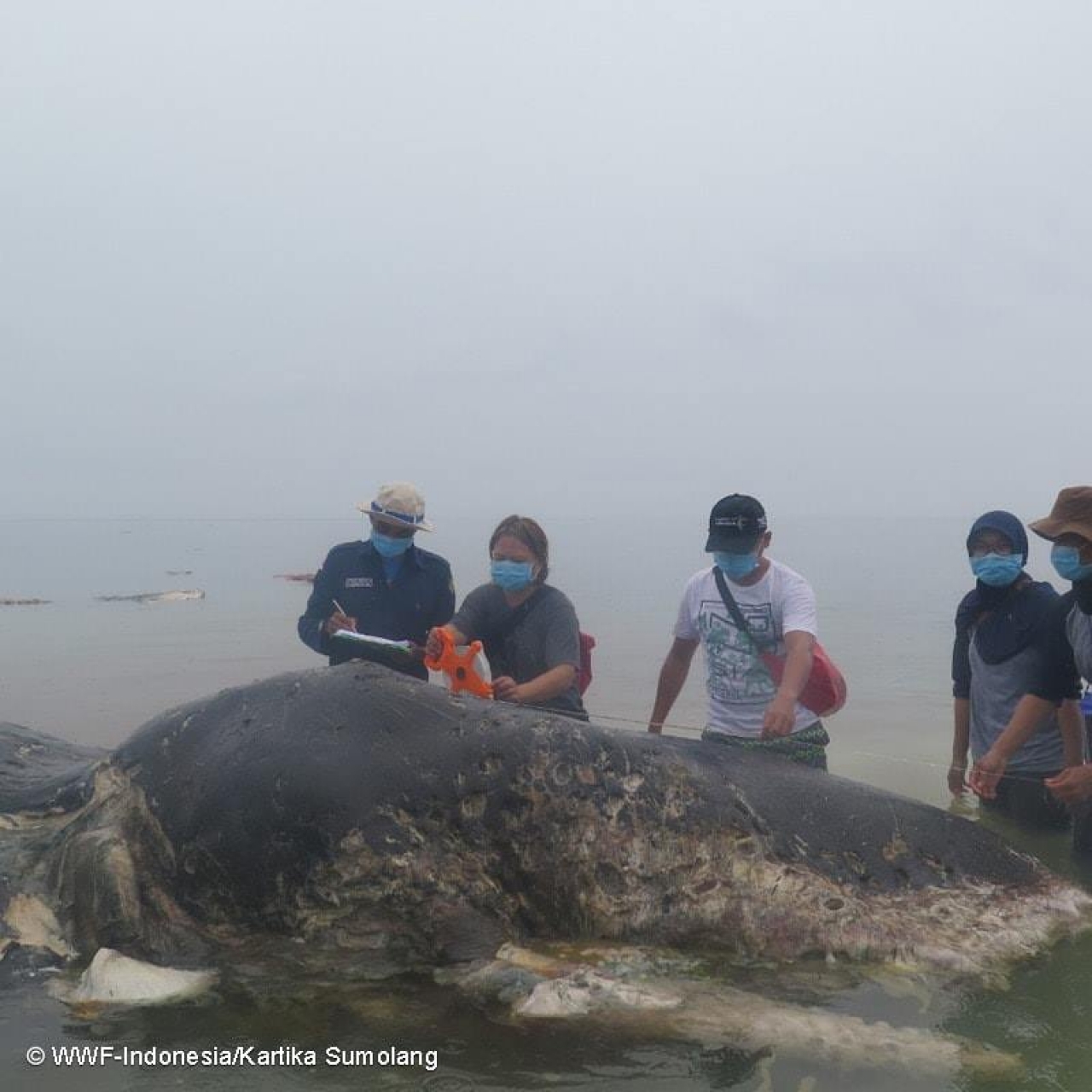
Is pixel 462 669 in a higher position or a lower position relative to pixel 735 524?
lower

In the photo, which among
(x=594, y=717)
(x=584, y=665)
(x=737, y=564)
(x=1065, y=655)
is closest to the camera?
(x=1065, y=655)

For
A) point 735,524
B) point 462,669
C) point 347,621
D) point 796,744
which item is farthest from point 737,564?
point 347,621

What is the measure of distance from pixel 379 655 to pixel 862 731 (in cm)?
737

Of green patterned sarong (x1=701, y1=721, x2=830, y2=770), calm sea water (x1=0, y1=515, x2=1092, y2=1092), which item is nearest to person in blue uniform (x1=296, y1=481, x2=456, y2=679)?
green patterned sarong (x1=701, y1=721, x2=830, y2=770)

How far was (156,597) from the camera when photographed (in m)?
32.8

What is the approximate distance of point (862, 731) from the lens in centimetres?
1191

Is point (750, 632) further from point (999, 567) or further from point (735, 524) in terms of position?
point (999, 567)

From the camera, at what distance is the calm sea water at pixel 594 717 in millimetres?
3625

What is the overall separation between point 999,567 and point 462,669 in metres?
3.15

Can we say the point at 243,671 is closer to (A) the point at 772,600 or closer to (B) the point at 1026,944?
(A) the point at 772,600

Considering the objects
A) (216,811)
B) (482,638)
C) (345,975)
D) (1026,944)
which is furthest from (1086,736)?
(216,811)

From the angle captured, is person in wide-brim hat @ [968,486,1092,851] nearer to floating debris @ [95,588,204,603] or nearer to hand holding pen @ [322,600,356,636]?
hand holding pen @ [322,600,356,636]

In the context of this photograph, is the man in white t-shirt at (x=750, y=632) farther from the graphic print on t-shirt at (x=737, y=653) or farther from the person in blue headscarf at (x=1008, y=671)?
the person in blue headscarf at (x=1008, y=671)

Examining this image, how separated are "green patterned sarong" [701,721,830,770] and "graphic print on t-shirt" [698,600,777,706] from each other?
8.8 inches
